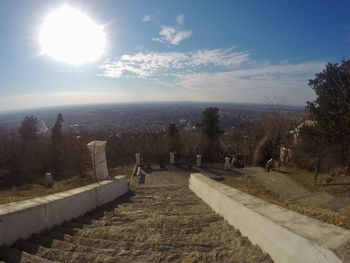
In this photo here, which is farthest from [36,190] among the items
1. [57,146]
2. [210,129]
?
[210,129]

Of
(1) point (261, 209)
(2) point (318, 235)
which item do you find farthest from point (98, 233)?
(2) point (318, 235)

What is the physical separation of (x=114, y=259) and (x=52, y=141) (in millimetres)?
36172

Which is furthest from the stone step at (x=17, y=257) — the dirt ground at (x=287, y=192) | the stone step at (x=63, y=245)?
the dirt ground at (x=287, y=192)

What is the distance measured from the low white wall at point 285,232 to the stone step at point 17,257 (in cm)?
269

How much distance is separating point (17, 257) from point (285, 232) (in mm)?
3308

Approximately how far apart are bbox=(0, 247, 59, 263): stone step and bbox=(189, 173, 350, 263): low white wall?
269 cm

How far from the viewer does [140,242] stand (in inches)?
→ 182

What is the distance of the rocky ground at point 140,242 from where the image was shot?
397 centimetres

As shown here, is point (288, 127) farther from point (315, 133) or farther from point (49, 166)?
point (49, 166)

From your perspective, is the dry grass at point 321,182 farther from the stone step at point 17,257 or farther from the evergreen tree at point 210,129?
the evergreen tree at point 210,129

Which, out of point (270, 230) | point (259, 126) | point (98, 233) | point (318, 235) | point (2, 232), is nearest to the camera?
point (318, 235)

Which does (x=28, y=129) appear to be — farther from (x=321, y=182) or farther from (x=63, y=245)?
(x=63, y=245)

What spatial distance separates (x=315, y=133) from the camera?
59.4ft

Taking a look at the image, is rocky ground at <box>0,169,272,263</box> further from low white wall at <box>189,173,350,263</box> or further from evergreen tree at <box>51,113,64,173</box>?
evergreen tree at <box>51,113,64,173</box>
